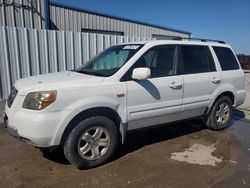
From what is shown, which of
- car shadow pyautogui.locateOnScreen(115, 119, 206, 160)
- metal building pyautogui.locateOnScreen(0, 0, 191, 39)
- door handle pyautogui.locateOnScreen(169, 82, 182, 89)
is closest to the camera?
door handle pyautogui.locateOnScreen(169, 82, 182, 89)

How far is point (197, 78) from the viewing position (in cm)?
490

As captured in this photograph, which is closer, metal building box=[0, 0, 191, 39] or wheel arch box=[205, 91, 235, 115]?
wheel arch box=[205, 91, 235, 115]

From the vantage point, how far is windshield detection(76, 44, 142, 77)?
13.6 feet

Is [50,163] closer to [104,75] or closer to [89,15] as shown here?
[104,75]

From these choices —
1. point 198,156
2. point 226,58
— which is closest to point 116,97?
point 198,156

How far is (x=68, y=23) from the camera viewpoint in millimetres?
11953

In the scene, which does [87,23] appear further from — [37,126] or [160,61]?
[37,126]

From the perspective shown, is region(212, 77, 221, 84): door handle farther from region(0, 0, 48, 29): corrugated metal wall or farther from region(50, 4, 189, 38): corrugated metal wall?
region(50, 4, 189, 38): corrugated metal wall

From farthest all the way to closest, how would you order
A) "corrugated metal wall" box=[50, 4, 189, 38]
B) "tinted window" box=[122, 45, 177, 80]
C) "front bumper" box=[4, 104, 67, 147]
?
"corrugated metal wall" box=[50, 4, 189, 38] < "tinted window" box=[122, 45, 177, 80] < "front bumper" box=[4, 104, 67, 147]

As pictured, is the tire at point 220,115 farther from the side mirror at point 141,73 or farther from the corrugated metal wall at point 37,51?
the corrugated metal wall at point 37,51

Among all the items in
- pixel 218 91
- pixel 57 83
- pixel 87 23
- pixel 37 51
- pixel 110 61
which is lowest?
pixel 218 91

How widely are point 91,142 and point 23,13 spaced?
311 inches

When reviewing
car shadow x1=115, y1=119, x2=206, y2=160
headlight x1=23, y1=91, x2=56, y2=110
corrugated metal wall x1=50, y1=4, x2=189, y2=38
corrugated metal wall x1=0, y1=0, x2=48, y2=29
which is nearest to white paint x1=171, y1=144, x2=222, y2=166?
car shadow x1=115, y1=119, x2=206, y2=160

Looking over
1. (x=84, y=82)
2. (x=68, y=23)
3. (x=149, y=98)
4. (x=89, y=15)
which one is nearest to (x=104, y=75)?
(x=84, y=82)
